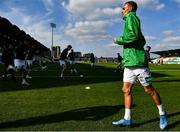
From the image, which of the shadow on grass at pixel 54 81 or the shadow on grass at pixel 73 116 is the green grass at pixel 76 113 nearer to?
the shadow on grass at pixel 73 116

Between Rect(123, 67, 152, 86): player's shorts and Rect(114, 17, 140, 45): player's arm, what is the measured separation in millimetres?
590

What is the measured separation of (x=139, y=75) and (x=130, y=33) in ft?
2.80

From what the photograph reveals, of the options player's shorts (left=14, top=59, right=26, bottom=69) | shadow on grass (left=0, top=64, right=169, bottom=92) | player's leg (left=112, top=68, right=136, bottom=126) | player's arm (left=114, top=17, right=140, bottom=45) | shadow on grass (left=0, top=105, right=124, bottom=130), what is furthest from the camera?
player's shorts (left=14, top=59, right=26, bottom=69)

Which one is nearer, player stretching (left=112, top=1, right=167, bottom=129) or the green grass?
player stretching (left=112, top=1, right=167, bottom=129)

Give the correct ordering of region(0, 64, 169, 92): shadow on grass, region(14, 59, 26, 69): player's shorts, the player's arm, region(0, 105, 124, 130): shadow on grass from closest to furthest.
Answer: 1. the player's arm
2. region(0, 105, 124, 130): shadow on grass
3. region(0, 64, 169, 92): shadow on grass
4. region(14, 59, 26, 69): player's shorts

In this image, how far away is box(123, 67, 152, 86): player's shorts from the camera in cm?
963

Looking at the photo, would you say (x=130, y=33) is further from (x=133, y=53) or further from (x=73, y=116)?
(x=73, y=116)

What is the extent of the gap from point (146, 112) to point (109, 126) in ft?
7.33

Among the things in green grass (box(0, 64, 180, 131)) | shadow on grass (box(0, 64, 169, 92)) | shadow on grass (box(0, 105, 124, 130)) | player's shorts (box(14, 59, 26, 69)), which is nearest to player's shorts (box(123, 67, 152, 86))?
green grass (box(0, 64, 180, 131))

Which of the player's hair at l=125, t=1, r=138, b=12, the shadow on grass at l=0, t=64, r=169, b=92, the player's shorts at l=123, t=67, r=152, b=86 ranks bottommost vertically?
the shadow on grass at l=0, t=64, r=169, b=92

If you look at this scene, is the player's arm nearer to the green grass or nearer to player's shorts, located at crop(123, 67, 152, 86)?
player's shorts, located at crop(123, 67, 152, 86)

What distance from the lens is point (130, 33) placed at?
941 cm

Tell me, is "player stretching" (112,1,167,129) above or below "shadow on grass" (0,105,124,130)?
above

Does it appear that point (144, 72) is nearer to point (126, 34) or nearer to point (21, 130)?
point (126, 34)
